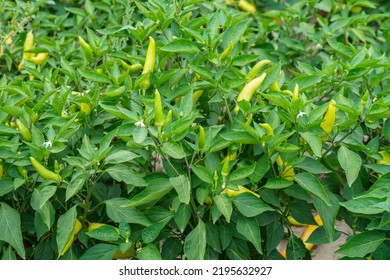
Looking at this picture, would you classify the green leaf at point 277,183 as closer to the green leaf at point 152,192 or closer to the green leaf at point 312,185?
the green leaf at point 312,185

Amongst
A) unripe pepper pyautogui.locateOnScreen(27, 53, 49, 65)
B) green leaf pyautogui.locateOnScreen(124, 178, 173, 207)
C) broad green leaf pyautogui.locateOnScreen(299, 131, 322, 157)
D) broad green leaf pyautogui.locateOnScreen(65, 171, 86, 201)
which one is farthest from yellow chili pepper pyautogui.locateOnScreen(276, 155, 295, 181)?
unripe pepper pyautogui.locateOnScreen(27, 53, 49, 65)

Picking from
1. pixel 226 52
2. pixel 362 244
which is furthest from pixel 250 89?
pixel 362 244

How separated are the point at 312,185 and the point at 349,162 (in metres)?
0.14

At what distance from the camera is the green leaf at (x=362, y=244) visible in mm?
2098

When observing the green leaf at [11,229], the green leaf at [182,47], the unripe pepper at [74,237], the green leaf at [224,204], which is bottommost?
the unripe pepper at [74,237]

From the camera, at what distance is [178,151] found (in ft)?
6.63

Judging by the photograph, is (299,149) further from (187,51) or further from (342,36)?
(342,36)

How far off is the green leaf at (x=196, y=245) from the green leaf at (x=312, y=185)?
0.33 metres

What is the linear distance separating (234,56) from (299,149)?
1.43ft

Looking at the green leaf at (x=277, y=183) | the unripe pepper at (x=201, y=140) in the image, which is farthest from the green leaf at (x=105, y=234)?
the green leaf at (x=277, y=183)

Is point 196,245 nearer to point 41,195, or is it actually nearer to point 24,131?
point 41,195

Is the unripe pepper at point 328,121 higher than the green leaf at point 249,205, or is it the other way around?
the unripe pepper at point 328,121

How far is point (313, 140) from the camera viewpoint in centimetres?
213
